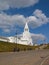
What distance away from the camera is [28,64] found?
29250 mm

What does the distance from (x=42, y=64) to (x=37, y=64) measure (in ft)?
1.97

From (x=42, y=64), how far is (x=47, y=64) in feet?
1.98

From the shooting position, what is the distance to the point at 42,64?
95.6 feet

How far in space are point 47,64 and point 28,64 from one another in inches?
90.2

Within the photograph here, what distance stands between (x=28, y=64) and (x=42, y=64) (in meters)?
1.69

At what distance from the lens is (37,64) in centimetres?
2914

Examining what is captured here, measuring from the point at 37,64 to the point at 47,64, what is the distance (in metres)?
1.20
